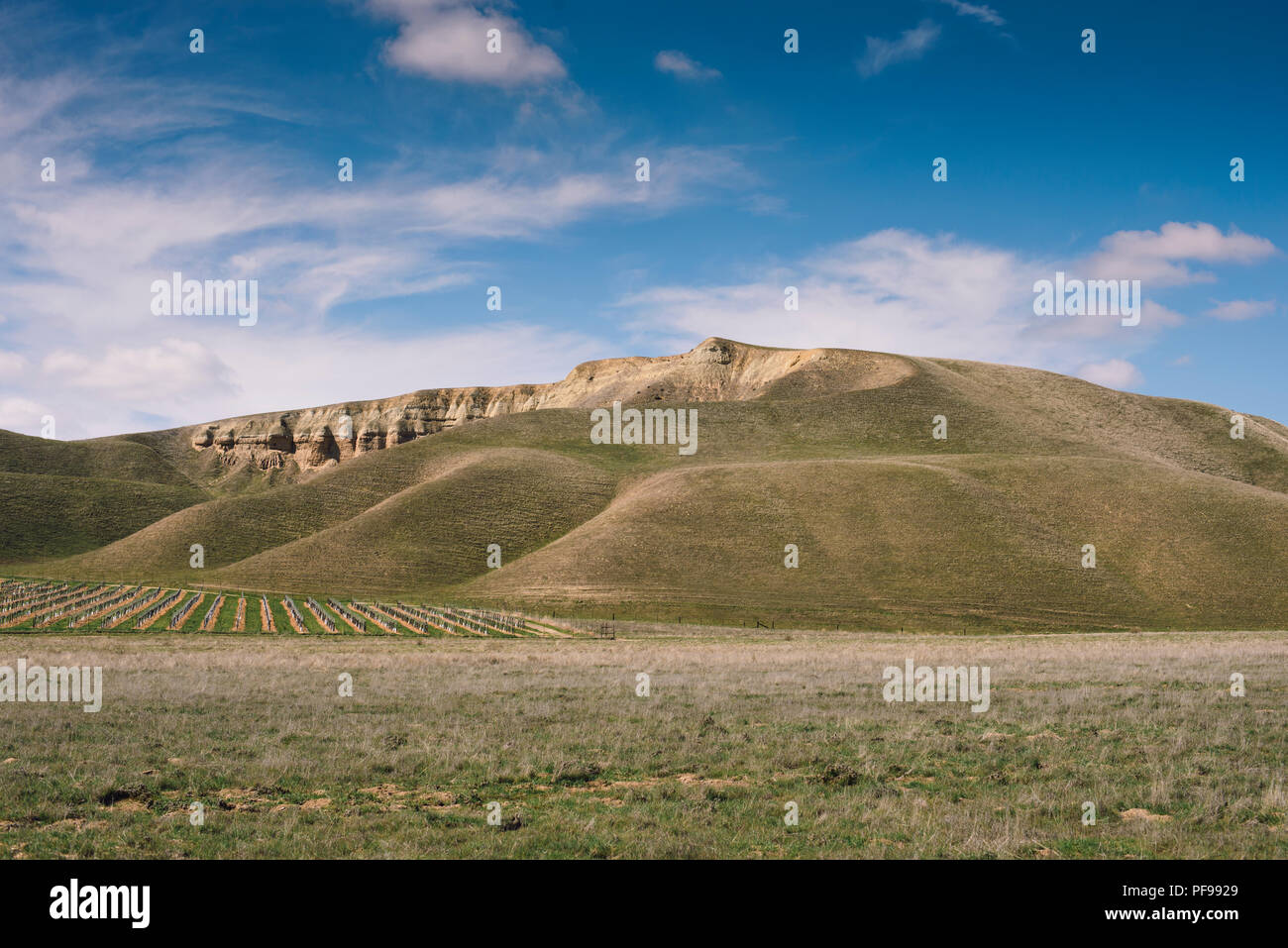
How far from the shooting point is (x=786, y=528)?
325 feet

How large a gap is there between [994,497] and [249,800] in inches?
4167

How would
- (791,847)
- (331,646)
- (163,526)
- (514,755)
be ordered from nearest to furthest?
(791,847) → (514,755) → (331,646) → (163,526)

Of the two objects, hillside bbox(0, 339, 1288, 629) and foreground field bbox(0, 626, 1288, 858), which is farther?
hillside bbox(0, 339, 1288, 629)

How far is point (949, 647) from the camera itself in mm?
44938

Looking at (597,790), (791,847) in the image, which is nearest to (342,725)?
(597,790)

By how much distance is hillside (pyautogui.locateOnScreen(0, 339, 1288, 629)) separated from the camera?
82.1 m

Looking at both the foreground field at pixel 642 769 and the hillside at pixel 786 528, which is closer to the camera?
the foreground field at pixel 642 769

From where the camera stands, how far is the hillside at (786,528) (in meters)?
82.1

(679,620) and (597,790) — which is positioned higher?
(597,790)

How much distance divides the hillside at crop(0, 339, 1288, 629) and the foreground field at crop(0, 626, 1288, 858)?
53.0 metres

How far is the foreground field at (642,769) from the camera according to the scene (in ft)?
33.4

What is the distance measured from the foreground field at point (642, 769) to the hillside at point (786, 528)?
53.0 m

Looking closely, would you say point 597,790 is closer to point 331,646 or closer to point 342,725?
point 342,725
